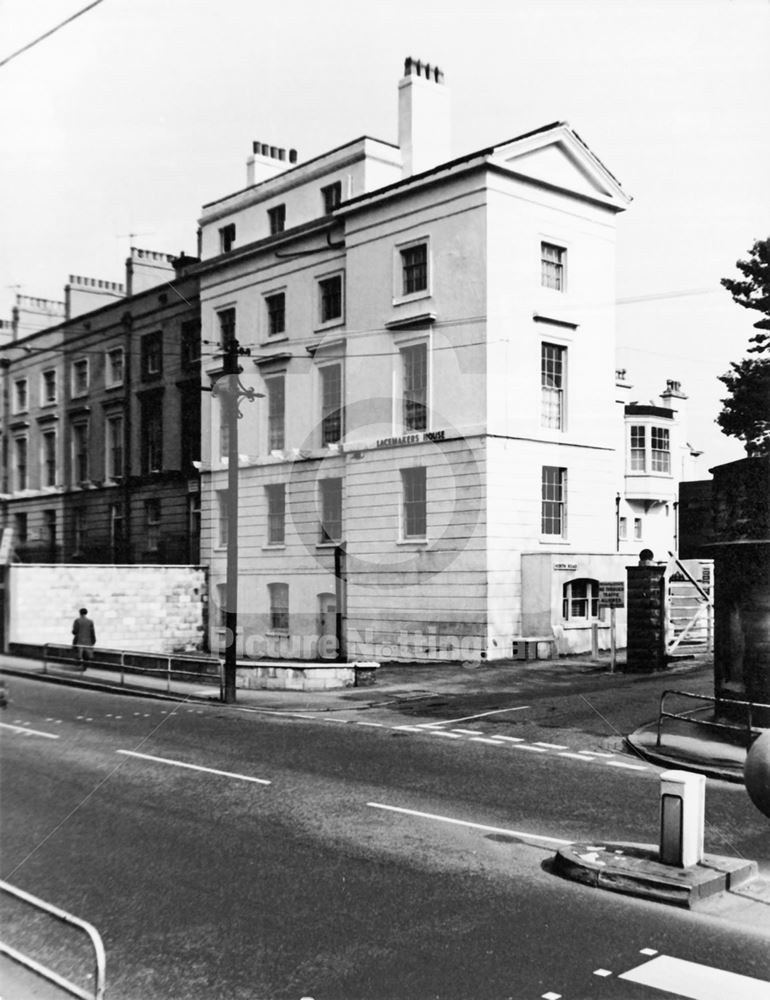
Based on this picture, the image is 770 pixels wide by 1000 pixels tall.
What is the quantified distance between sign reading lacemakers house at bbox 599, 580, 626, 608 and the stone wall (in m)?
16.7

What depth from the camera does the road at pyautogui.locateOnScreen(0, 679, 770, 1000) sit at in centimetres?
707

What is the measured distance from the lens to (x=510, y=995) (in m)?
6.62

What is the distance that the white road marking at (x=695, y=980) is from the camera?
6.67 metres

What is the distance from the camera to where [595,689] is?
2428 cm

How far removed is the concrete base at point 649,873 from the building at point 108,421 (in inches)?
282

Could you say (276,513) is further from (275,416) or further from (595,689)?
(595,689)

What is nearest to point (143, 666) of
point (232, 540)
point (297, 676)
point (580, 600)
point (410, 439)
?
point (297, 676)

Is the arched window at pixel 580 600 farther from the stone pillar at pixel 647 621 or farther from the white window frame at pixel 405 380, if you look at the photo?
the white window frame at pixel 405 380

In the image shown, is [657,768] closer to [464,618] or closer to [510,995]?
[510,995]

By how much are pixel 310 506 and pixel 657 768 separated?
73.3 ft

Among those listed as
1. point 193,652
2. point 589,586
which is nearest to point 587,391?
point 589,586

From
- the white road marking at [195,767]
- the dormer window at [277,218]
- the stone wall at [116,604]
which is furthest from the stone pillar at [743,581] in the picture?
the dormer window at [277,218]

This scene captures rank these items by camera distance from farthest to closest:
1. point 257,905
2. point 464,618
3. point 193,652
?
point 193,652, point 464,618, point 257,905

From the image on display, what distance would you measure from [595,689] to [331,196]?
73.1ft
